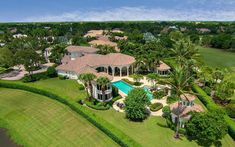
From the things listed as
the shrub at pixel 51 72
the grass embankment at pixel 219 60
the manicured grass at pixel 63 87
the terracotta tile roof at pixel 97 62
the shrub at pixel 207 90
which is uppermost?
the terracotta tile roof at pixel 97 62

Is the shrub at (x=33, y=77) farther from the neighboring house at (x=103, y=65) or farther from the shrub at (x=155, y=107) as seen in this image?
the shrub at (x=155, y=107)

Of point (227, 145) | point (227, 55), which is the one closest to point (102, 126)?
point (227, 145)

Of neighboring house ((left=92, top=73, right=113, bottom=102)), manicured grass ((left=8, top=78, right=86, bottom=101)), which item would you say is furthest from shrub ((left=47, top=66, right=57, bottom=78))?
neighboring house ((left=92, top=73, right=113, bottom=102))

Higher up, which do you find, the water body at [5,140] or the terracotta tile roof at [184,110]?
the terracotta tile roof at [184,110]

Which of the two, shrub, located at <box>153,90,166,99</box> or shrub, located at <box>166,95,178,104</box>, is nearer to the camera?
shrub, located at <box>166,95,178,104</box>

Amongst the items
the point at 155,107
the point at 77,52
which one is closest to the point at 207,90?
the point at 155,107

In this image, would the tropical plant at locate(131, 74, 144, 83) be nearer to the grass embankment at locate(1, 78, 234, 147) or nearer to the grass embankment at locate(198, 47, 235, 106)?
the grass embankment at locate(1, 78, 234, 147)

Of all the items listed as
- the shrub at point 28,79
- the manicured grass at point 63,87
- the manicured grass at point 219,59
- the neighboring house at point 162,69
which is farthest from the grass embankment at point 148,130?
the manicured grass at point 219,59

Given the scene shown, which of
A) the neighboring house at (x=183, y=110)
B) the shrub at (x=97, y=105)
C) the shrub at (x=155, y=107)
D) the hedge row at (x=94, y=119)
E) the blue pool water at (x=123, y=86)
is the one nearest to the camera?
the hedge row at (x=94, y=119)
